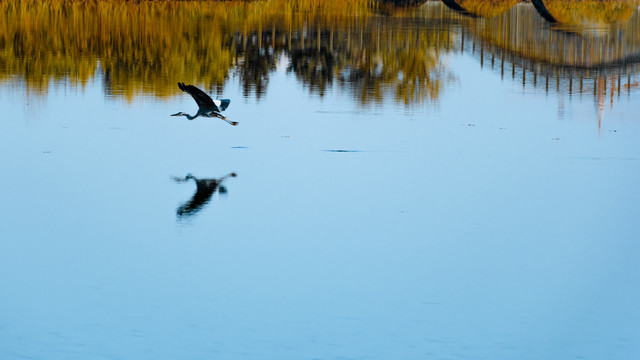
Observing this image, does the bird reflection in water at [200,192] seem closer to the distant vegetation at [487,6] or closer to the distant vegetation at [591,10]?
the distant vegetation at [591,10]

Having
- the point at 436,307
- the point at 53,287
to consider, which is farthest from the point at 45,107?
the point at 436,307

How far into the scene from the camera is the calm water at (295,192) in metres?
6.59

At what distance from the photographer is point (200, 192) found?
31.1ft

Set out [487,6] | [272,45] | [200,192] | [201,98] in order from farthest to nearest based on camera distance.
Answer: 1. [487,6]
2. [272,45]
3. [201,98]
4. [200,192]

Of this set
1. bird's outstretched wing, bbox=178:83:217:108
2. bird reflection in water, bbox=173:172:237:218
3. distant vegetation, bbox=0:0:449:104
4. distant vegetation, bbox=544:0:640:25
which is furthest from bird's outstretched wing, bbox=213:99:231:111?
distant vegetation, bbox=544:0:640:25

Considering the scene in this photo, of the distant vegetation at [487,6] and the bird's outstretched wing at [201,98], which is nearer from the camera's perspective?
the bird's outstretched wing at [201,98]

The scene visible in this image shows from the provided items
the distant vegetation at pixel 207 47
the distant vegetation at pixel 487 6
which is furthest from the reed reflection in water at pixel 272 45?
the distant vegetation at pixel 487 6

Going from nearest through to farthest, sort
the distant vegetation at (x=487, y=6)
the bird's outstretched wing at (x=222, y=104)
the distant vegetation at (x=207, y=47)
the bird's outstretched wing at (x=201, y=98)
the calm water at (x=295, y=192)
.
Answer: the calm water at (x=295, y=192) → the bird's outstretched wing at (x=201, y=98) → the bird's outstretched wing at (x=222, y=104) → the distant vegetation at (x=207, y=47) → the distant vegetation at (x=487, y=6)

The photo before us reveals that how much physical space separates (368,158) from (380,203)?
1.56 m

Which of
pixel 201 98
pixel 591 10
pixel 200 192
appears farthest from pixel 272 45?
pixel 591 10

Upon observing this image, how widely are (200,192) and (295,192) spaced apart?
78 centimetres

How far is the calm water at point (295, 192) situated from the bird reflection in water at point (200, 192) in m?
0.03

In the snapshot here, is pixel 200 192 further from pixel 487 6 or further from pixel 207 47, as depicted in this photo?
pixel 487 6

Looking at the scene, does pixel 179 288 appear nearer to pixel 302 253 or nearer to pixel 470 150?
pixel 302 253
